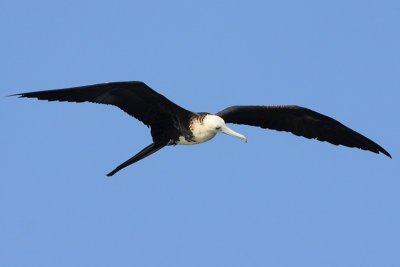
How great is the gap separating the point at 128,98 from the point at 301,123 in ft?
5.99

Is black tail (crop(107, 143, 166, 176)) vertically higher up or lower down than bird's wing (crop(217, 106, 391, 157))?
lower down

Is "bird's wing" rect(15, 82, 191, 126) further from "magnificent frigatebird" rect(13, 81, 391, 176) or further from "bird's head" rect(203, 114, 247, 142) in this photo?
"bird's head" rect(203, 114, 247, 142)

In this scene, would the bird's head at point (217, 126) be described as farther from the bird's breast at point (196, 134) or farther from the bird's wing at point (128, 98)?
the bird's wing at point (128, 98)

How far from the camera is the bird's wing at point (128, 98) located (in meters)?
5.44

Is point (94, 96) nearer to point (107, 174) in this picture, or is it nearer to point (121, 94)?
point (121, 94)

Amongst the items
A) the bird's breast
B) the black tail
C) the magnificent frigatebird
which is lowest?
the black tail

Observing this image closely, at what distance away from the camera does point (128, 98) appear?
19.0 feet

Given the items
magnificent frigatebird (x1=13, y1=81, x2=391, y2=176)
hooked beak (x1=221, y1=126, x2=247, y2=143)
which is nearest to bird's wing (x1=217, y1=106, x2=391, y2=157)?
magnificent frigatebird (x1=13, y1=81, x2=391, y2=176)

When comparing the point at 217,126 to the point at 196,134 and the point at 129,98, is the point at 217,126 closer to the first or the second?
the point at 196,134

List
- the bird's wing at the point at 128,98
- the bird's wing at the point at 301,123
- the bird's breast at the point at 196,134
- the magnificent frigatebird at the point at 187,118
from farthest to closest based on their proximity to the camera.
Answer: the bird's wing at the point at 301,123, the bird's breast at the point at 196,134, the magnificent frigatebird at the point at 187,118, the bird's wing at the point at 128,98

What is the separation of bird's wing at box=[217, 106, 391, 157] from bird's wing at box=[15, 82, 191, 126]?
2.58ft

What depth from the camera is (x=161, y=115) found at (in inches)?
233

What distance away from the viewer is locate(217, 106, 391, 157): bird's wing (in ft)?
21.4

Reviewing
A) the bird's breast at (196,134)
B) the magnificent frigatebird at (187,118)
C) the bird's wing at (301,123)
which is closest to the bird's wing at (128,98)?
the magnificent frigatebird at (187,118)
